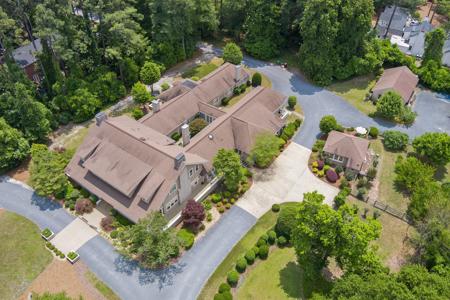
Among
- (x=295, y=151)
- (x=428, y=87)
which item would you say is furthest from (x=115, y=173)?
(x=428, y=87)

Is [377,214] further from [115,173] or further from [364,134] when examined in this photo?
[115,173]

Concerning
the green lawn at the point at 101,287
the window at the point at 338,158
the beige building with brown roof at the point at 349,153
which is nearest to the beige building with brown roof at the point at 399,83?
the beige building with brown roof at the point at 349,153

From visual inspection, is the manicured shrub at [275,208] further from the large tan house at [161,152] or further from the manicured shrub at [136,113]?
the manicured shrub at [136,113]

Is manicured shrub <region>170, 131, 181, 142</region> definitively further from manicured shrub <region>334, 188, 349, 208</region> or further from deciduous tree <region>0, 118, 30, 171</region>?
manicured shrub <region>334, 188, 349, 208</region>

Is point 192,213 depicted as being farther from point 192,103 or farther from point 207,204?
point 192,103

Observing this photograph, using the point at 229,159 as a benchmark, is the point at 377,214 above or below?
below

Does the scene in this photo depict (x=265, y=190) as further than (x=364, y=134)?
No
